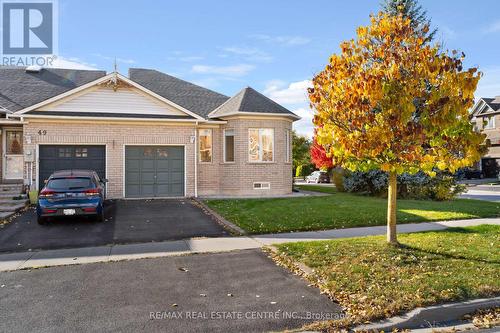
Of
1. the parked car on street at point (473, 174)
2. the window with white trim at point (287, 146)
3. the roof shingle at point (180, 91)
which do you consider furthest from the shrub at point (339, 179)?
the parked car on street at point (473, 174)

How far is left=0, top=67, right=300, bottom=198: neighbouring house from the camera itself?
52.6 ft

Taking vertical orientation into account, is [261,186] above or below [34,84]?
below

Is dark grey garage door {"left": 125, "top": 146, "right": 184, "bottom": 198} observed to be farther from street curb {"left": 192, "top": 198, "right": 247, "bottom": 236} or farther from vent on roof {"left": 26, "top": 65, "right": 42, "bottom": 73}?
vent on roof {"left": 26, "top": 65, "right": 42, "bottom": 73}

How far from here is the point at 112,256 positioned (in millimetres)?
7867

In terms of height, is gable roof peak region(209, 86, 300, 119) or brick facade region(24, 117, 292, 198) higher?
gable roof peak region(209, 86, 300, 119)

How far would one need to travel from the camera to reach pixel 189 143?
58.2ft

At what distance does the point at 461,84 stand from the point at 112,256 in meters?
7.61

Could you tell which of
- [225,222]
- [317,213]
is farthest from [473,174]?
[225,222]

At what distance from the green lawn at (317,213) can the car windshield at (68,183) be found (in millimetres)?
4563

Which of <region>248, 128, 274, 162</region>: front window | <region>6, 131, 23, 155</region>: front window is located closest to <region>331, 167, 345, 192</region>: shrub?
<region>248, 128, 274, 162</region>: front window

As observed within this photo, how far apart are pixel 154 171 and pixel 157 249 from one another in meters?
9.40

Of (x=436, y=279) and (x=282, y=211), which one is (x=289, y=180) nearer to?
(x=282, y=211)

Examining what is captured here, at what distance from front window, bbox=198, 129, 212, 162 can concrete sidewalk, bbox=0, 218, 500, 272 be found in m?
9.47

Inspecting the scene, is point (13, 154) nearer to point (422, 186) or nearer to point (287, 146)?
point (287, 146)
